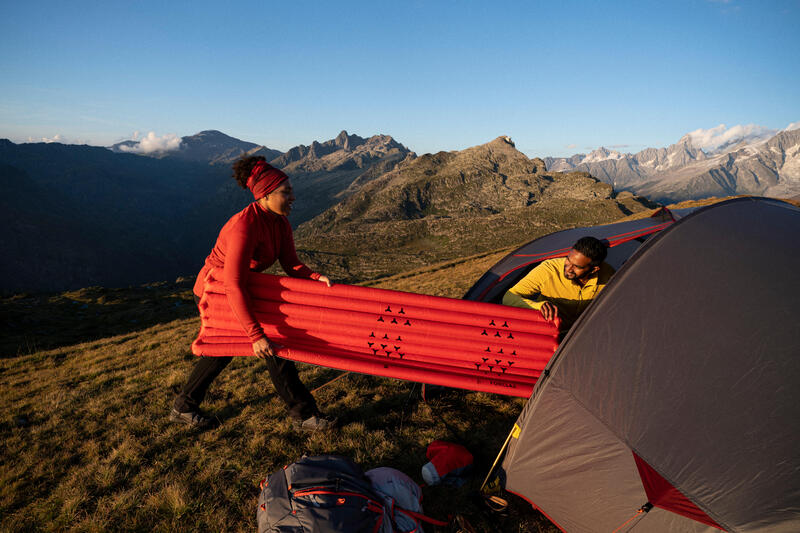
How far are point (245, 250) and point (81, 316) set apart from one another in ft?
108

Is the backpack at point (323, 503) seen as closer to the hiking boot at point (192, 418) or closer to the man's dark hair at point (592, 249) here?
the hiking boot at point (192, 418)

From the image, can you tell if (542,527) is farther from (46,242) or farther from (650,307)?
(46,242)

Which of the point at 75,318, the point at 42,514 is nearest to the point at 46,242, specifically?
the point at 75,318

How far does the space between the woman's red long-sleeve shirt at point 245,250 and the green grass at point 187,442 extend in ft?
6.39

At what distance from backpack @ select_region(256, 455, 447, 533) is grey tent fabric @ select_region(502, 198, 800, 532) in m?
Answer: 1.64

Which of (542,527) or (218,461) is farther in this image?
(218,461)

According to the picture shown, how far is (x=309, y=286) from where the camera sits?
4703 mm

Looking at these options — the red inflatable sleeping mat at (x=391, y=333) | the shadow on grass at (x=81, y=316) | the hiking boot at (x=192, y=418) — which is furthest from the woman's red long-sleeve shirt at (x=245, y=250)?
the shadow on grass at (x=81, y=316)

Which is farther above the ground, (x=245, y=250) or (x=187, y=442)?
(x=245, y=250)

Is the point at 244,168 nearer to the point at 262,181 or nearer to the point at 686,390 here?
the point at 262,181

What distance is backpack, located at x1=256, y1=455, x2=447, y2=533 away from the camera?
2875 millimetres

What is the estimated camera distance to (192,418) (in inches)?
212

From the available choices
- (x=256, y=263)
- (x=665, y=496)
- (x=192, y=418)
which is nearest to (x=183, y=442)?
(x=192, y=418)

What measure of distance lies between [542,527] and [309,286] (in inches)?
160
